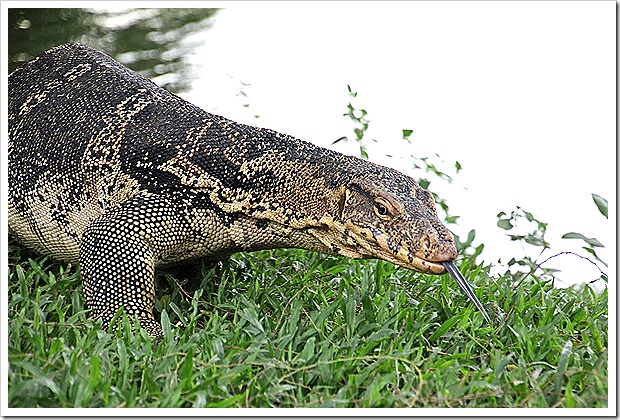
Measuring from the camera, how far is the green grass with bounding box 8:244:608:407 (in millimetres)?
2951

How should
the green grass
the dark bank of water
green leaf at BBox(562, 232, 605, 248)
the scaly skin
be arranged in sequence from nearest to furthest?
the green grass
the scaly skin
green leaf at BBox(562, 232, 605, 248)
the dark bank of water

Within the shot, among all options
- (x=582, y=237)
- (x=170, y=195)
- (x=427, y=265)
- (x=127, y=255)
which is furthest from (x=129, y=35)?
(x=582, y=237)

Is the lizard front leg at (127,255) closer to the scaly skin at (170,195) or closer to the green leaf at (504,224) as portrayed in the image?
the scaly skin at (170,195)

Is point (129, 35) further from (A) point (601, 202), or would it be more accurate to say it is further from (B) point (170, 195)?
(A) point (601, 202)

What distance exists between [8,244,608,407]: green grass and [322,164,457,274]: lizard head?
0.31 metres

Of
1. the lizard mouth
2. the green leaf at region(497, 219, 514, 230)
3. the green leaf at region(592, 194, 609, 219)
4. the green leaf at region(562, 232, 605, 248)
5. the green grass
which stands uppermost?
the green leaf at region(592, 194, 609, 219)

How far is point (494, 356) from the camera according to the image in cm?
342

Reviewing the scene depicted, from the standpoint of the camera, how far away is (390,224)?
352 cm

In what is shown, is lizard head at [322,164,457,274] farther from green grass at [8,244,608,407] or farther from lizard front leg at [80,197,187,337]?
lizard front leg at [80,197,187,337]

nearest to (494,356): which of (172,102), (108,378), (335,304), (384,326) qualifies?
(384,326)

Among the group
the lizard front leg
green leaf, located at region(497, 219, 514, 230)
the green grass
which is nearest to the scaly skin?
the lizard front leg

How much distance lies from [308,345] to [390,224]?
0.67 m

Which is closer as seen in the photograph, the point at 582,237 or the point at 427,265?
the point at 427,265

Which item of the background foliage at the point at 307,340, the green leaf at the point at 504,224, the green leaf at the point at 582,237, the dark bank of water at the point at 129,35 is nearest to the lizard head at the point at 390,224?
the background foliage at the point at 307,340
